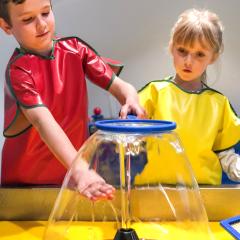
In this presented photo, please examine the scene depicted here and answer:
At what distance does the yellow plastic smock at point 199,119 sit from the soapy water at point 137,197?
0.63 ft

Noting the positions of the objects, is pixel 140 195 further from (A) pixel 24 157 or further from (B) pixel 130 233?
(A) pixel 24 157

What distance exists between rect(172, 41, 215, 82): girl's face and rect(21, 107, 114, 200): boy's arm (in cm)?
28

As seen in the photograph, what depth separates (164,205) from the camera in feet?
1.92

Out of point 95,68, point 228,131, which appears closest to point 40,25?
point 95,68

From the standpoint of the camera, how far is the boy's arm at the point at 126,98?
0.63 metres

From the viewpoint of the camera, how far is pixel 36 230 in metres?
0.62

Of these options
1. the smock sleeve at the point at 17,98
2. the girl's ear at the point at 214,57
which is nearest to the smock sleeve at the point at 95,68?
the smock sleeve at the point at 17,98

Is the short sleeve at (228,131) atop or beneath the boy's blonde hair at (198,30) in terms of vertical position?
beneath

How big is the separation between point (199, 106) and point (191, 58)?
84 millimetres

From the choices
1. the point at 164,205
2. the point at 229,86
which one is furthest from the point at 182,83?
the point at 164,205

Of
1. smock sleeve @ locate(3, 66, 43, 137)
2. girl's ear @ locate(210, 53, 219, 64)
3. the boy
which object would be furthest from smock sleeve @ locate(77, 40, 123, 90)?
girl's ear @ locate(210, 53, 219, 64)

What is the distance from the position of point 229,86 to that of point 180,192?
39 centimetres

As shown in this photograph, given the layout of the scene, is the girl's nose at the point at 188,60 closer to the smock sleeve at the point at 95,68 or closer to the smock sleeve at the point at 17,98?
the smock sleeve at the point at 95,68

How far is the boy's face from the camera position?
0.59 metres
